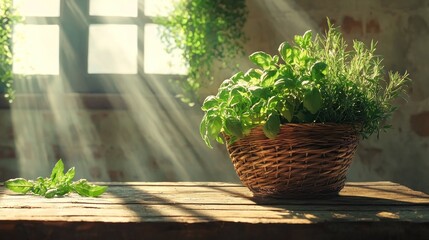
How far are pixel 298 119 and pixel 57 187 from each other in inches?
23.5

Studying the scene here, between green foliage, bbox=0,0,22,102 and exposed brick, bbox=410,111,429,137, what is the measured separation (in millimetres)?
1926

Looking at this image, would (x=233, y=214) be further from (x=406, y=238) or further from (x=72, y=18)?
(x=72, y=18)

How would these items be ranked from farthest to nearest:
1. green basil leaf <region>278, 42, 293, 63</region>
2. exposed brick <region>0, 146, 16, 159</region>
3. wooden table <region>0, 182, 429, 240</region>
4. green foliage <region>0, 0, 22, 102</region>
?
exposed brick <region>0, 146, 16, 159</region>
green foliage <region>0, 0, 22, 102</region>
green basil leaf <region>278, 42, 293, 63</region>
wooden table <region>0, 182, 429, 240</region>

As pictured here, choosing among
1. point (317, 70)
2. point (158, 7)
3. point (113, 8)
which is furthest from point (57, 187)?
point (113, 8)

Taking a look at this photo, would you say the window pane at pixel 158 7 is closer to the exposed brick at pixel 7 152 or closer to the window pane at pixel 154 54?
the window pane at pixel 154 54

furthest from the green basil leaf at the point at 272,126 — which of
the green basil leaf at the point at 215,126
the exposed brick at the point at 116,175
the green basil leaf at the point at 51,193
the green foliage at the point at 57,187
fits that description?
the exposed brick at the point at 116,175

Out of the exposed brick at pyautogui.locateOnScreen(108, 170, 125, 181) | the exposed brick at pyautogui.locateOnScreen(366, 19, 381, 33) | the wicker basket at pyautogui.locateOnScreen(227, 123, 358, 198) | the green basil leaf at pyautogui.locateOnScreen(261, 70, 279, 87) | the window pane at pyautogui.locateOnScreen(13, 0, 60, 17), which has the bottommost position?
the exposed brick at pyautogui.locateOnScreen(108, 170, 125, 181)

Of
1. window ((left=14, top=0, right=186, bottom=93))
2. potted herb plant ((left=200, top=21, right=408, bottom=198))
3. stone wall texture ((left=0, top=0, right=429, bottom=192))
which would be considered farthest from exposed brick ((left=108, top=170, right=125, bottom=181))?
potted herb plant ((left=200, top=21, right=408, bottom=198))

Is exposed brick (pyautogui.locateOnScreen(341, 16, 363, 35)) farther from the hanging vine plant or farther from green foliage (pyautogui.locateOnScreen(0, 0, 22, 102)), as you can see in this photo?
green foliage (pyautogui.locateOnScreen(0, 0, 22, 102))

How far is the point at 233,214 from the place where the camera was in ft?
3.47

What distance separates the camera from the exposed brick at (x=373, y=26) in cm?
286

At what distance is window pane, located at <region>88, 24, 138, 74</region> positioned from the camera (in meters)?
2.87

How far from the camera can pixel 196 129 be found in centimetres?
278

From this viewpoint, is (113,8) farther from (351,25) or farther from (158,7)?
(351,25)
